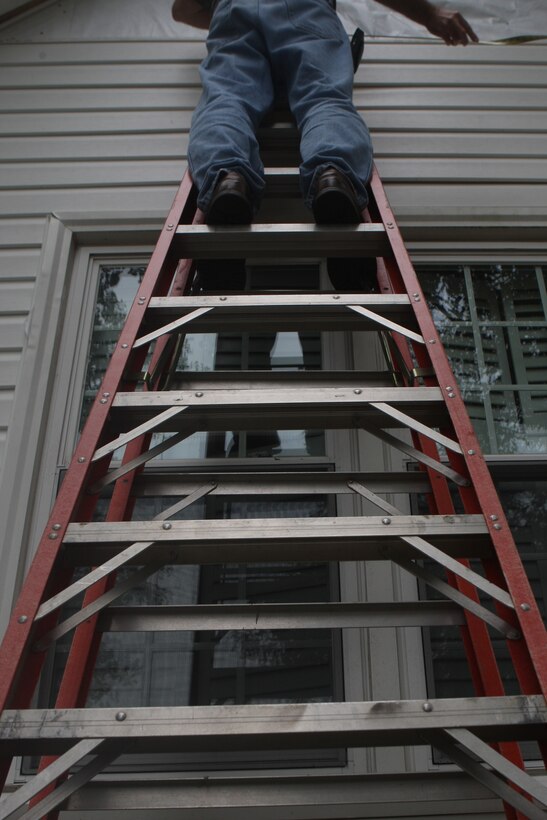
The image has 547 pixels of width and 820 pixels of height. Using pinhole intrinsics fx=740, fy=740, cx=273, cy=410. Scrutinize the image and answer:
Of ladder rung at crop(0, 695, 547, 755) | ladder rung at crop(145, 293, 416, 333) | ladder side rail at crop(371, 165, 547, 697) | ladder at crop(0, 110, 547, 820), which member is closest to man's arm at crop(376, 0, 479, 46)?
ladder at crop(0, 110, 547, 820)

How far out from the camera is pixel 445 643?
2.56 meters

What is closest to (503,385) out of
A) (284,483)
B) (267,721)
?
(284,483)

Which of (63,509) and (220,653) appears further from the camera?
(220,653)

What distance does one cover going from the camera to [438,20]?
3.98 m

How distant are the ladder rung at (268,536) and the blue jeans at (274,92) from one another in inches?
47.1

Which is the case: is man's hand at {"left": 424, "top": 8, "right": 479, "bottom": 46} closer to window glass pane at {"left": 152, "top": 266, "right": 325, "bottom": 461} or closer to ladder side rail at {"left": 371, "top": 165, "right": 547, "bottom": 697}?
window glass pane at {"left": 152, "top": 266, "right": 325, "bottom": 461}

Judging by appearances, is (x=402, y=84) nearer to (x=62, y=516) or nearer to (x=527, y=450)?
(x=527, y=450)

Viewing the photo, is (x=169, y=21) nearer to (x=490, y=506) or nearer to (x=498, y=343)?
(x=498, y=343)

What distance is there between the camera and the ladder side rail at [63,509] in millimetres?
1405

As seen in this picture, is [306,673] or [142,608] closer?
[142,608]

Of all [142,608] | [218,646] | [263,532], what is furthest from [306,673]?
[263,532]

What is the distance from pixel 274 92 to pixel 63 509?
2186mm

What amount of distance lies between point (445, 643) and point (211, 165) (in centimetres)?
179

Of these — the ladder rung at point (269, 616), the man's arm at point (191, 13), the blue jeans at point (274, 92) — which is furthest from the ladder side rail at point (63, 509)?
the man's arm at point (191, 13)
